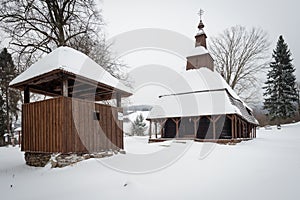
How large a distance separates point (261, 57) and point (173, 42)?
15.2 meters

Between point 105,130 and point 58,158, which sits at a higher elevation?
point 105,130

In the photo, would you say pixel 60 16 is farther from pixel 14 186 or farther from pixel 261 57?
pixel 261 57

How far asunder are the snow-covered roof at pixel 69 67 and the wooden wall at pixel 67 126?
981mm

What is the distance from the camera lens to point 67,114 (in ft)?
22.9

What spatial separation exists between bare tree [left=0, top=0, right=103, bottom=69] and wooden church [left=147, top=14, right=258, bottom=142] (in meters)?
7.55

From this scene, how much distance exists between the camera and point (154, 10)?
25.4 metres

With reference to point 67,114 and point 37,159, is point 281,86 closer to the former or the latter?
point 67,114

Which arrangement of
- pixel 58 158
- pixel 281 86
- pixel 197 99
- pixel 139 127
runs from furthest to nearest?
pixel 139 127
pixel 281 86
pixel 197 99
pixel 58 158

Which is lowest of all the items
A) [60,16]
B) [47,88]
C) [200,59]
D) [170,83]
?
[47,88]

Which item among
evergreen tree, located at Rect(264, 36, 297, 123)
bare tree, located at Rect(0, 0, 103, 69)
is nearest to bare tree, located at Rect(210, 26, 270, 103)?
evergreen tree, located at Rect(264, 36, 297, 123)

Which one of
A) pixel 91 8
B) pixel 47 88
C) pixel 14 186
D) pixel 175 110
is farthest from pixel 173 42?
pixel 14 186

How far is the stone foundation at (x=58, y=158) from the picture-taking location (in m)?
6.77

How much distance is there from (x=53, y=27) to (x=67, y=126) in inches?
368

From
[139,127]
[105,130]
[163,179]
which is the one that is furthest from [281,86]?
[163,179]
